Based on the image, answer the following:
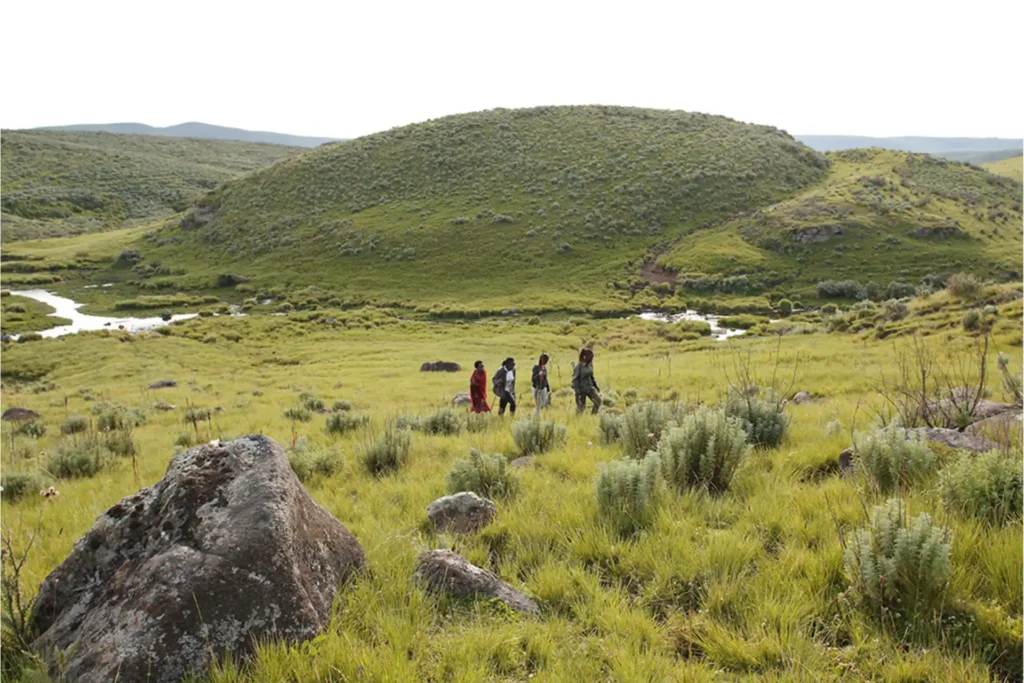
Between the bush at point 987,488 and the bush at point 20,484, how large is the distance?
10.3 meters

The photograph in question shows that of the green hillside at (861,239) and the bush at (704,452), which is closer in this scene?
the bush at (704,452)

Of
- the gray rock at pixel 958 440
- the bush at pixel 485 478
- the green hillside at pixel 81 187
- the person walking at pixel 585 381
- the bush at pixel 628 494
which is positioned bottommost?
the person walking at pixel 585 381

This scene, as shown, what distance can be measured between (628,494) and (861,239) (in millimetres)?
81512

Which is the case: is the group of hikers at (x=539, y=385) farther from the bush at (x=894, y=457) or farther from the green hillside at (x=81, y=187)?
the green hillside at (x=81, y=187)

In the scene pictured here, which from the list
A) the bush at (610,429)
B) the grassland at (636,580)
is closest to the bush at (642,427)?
the grassland at (636,580)

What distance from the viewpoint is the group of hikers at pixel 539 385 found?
13.6m

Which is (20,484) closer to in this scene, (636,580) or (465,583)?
(465,583)

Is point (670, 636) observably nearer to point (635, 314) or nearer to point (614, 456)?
point (614, 456)

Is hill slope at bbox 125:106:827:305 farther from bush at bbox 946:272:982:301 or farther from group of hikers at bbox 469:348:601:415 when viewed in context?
group of hikers at bbox 469:348:601:415

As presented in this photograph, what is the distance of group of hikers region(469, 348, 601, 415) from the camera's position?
13633mm

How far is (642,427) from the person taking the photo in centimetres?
704

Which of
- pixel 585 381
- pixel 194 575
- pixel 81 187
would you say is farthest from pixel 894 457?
pixel 81 187

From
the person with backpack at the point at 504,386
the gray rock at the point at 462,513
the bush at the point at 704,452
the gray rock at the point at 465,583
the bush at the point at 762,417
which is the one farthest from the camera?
the person with backpack at the point at 504,386

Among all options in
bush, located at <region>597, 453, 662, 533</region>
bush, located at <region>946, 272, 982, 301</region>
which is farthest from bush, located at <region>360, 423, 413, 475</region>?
bush, located at <region>946, 272, 982, 301</region>
